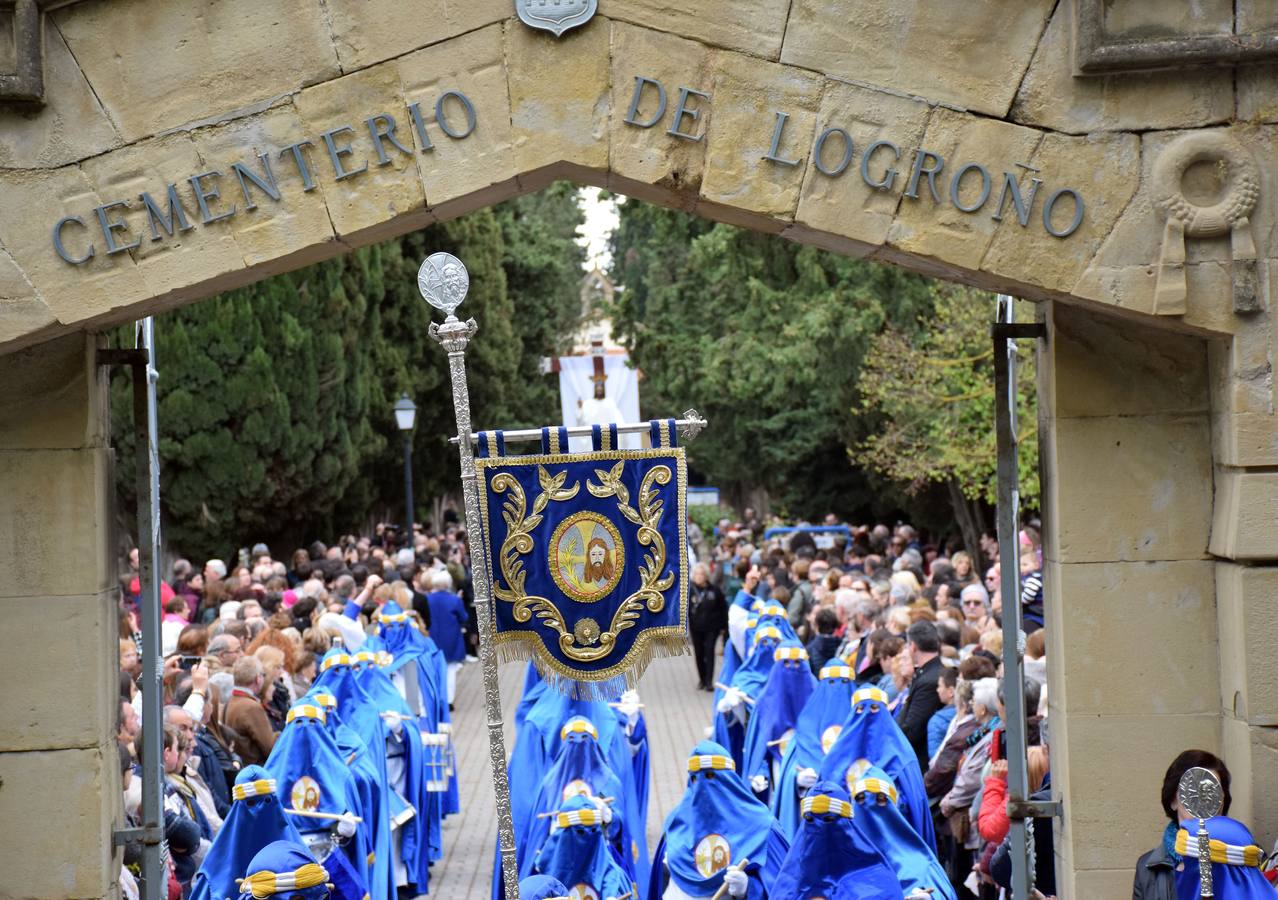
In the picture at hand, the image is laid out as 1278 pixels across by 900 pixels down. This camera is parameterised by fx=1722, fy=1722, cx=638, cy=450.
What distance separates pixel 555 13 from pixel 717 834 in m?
4.37

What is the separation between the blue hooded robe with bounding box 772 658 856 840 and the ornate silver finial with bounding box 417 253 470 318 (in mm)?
5398

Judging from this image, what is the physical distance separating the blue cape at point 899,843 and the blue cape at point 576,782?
5.80 feet

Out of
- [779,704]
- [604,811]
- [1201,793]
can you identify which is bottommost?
[604,811]

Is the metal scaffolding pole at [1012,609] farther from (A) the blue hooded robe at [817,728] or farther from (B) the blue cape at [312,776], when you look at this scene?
(B) the blue cape at [312,776]

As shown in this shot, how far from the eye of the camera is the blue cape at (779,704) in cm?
1191

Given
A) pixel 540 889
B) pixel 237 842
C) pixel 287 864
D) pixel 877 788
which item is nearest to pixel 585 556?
pixel 540 889

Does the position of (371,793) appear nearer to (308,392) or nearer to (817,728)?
(817,728)

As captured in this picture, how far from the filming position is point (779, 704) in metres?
12.0

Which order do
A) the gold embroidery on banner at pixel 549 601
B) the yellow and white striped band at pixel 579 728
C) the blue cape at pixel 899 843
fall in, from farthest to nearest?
the yellow and white striped band at pixel 579 728 → the blue cape at pixel 899 843 → the gold embroidery on banner at pixel 549 601

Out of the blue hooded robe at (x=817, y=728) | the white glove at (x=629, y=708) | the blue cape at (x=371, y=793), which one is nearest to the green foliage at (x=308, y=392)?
the white glove at (x=629, y=708)

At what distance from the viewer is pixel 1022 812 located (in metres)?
7.00

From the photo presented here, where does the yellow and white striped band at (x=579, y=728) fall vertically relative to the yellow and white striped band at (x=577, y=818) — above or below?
above

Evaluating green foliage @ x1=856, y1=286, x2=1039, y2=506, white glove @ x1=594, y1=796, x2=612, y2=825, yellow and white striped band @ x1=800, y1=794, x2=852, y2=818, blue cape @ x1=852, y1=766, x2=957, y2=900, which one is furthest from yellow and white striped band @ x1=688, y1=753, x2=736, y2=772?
green foliage @ x1=856, y1=286, x2=1039, y2=506

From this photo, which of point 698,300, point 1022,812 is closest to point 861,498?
point 698,300
